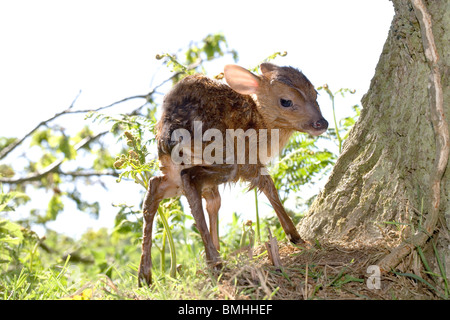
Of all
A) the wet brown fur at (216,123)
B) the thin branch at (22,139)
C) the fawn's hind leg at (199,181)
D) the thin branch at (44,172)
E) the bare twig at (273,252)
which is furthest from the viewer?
the thin branch at (44,172)

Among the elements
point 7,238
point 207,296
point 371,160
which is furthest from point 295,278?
point 7,238

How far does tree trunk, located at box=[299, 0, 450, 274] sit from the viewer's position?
381 cm

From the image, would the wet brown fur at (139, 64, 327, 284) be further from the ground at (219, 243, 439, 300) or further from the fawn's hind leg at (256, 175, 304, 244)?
the ground at (219, 243, 439, 300)

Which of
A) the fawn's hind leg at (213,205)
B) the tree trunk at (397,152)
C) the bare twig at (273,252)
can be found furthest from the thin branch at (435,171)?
the fawn's hind leg at (213,205)

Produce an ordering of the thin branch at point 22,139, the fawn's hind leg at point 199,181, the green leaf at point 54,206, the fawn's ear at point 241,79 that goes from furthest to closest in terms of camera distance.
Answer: the green leaf at point 54,206
the thin branch at point 22,139
the fawn's ear at point 241,79
the fawn's hind leg at point 199,181

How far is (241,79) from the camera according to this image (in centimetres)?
485

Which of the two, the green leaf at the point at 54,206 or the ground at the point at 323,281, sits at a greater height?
the green leaf at the point at 54,206

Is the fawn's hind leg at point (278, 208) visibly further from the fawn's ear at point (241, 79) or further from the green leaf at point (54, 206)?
the green leaf at point (54, 206)

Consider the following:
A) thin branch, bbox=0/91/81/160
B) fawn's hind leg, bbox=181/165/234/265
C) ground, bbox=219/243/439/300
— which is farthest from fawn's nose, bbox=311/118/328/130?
thin branch, bbox=0/91/81/160

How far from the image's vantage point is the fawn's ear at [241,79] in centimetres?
475

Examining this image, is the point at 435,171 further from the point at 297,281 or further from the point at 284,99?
the point at 284,99

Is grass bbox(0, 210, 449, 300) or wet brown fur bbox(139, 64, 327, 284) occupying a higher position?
wet brown fur bbox(139, 64, 327, 284)

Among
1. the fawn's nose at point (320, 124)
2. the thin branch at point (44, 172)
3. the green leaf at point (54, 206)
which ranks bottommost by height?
the green leaf at point (54, 206)

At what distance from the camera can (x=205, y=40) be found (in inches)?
340
